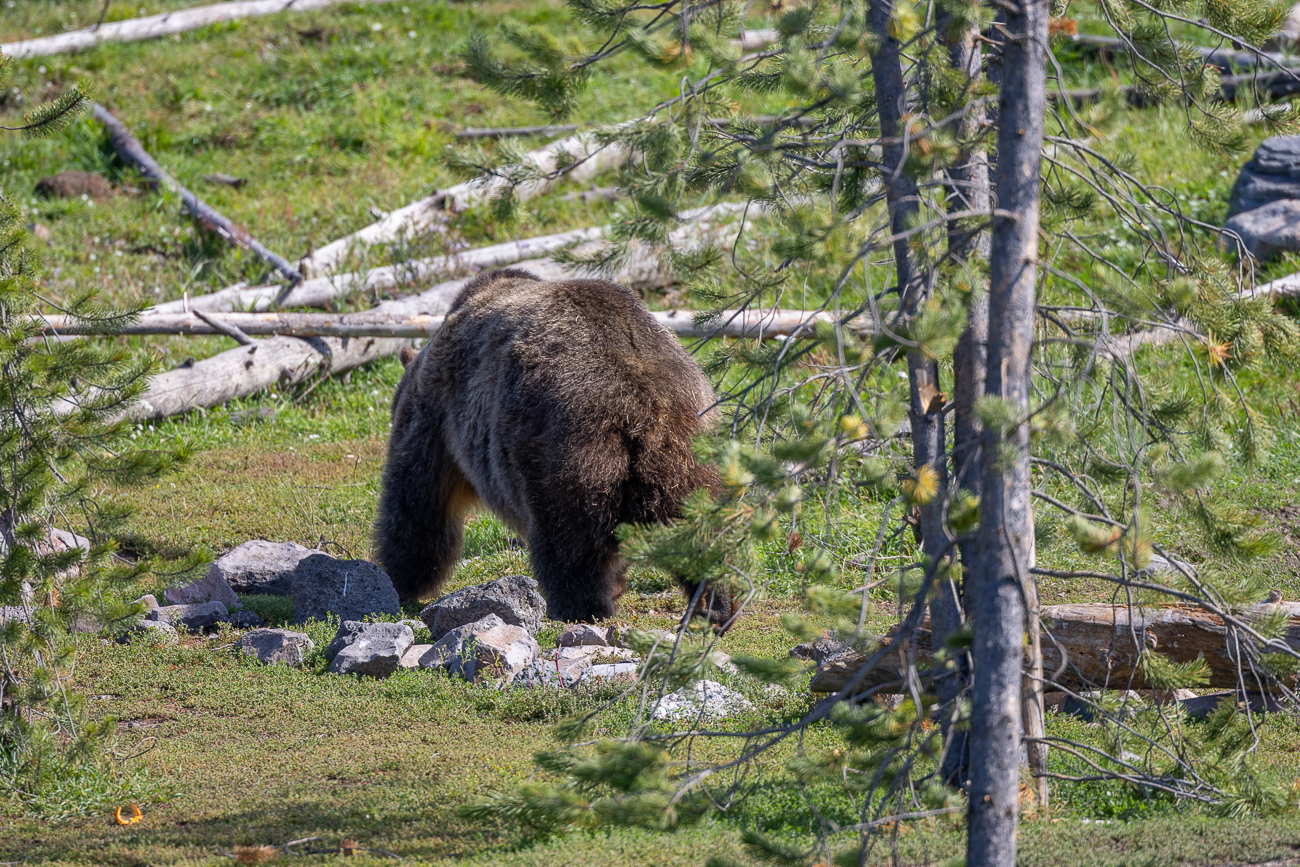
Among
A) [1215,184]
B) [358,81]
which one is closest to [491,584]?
[1215,184]

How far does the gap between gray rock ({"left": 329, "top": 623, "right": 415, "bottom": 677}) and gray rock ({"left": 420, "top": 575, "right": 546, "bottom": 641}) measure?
0.40 m

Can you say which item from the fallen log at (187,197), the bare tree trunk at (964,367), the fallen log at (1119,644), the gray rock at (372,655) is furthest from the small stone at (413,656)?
the fallen log at (187,197)

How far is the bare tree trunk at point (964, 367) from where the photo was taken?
142 inches

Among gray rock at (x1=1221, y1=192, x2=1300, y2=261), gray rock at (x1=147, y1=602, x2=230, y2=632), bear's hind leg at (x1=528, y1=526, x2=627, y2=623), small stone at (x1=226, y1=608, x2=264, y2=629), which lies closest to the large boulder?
small stone at (x1=226, y1=608, x2=264, y2=629)

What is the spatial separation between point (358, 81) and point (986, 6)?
1573cm

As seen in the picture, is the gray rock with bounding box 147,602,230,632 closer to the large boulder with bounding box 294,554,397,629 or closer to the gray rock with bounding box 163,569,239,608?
the gray rock with bounding box 163,569,239,608

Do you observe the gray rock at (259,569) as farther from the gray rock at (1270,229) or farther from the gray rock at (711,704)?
the gray rock at (1270,229)

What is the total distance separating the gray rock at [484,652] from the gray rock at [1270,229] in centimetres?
825

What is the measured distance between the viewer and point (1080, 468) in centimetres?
445

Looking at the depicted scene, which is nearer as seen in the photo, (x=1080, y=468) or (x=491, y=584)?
(x=1080, y=468)

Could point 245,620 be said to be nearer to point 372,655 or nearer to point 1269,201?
point 372,655

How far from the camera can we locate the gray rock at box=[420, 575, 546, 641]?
6.44 meters

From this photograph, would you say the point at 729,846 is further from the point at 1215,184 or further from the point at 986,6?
the point at 1215,184

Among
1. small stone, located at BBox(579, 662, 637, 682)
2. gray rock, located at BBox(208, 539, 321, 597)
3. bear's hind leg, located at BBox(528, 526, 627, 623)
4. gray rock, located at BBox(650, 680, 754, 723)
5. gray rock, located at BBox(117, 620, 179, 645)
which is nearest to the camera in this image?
gray rock, located at BBox(650, 680, 754, 723)
